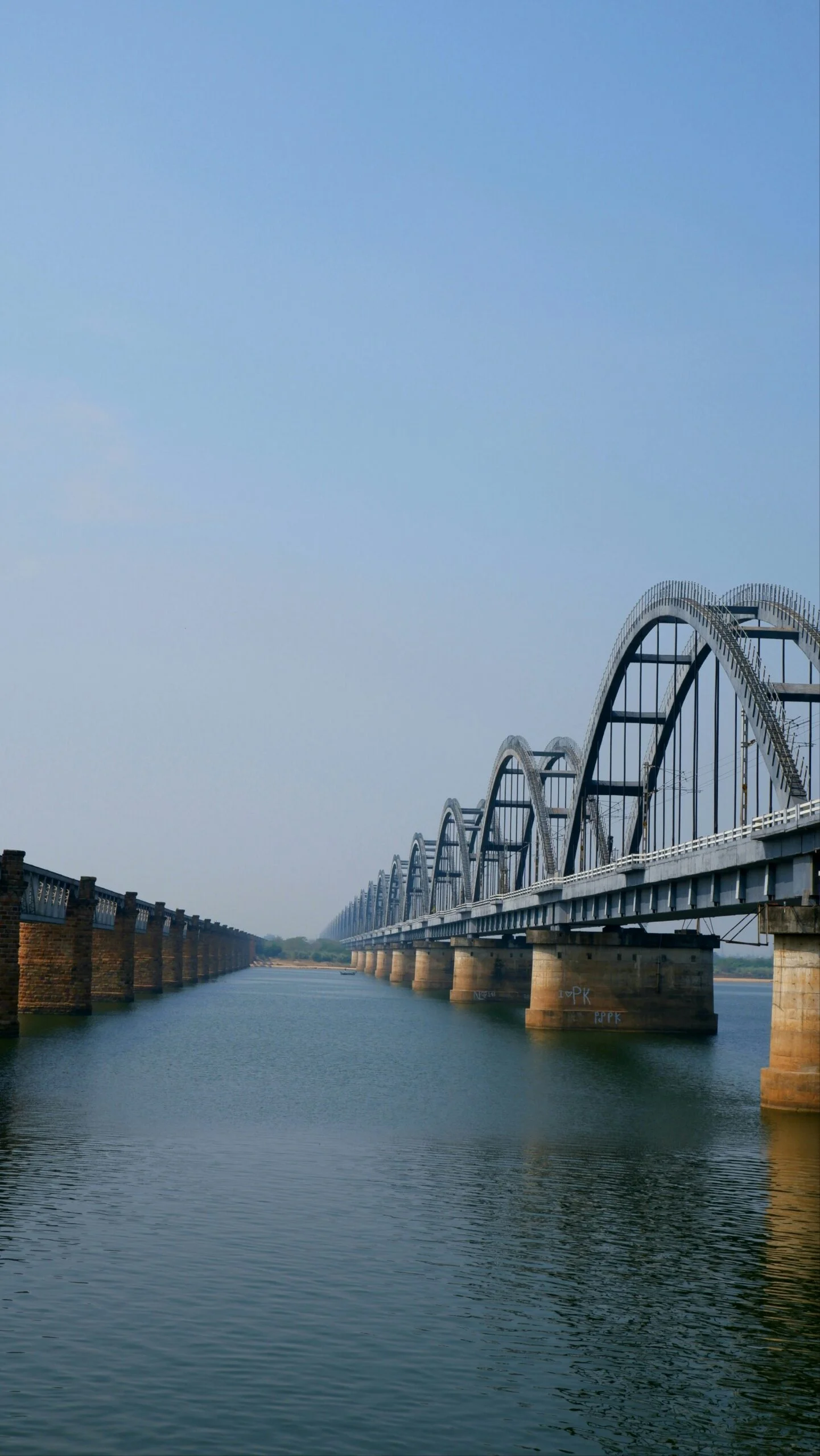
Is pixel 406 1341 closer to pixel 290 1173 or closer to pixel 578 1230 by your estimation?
pixel 578 1230

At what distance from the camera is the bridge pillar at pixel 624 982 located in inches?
3425

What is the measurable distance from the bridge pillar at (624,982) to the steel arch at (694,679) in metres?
9.76

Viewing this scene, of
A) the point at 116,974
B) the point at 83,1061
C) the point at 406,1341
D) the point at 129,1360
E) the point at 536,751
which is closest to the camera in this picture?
the point at 129,1360

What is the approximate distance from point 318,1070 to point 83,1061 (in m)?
9.43

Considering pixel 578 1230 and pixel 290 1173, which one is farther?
pixel 290 1173

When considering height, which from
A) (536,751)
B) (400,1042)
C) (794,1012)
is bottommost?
(400,1042)

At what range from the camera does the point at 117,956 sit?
104375 millimetres

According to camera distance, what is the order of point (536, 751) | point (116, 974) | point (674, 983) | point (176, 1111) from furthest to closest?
point (536, 751) → point (116, 974) → point (674, 983) → point (176, 1111)

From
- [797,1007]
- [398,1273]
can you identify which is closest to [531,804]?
[797,1007]

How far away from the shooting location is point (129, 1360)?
17891 millimetres

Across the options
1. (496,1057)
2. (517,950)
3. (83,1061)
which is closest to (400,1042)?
(496,1057)

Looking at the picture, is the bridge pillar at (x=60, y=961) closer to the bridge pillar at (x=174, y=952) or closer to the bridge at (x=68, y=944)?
the bridge at (x=68, y=944)

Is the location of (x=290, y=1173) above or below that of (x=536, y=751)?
below

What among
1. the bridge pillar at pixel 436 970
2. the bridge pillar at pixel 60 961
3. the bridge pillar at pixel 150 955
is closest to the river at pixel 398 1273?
the bridge pillar at pixel 60 961
